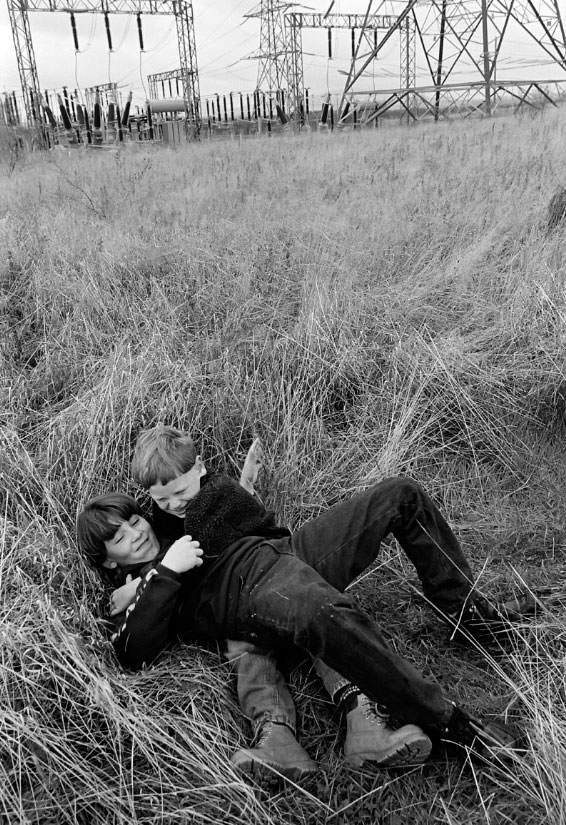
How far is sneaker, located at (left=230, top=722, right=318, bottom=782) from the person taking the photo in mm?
1367

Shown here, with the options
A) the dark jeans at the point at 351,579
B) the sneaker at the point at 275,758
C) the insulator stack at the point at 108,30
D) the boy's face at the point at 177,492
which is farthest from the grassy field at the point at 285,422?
the insulator stack at the point at 108,30

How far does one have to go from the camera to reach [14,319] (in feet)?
A: 11.2

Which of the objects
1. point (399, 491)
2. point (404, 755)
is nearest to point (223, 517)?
point (399, 491)

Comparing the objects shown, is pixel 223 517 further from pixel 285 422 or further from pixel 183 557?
pixel 285 422

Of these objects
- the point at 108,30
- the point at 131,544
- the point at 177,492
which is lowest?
the point at 131,544

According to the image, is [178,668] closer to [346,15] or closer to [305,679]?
[305,679]

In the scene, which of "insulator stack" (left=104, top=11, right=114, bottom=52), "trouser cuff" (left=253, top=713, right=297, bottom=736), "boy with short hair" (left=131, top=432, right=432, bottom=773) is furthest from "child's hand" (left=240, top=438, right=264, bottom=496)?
"insulator stack" (left=104, top=11, right=114, bottom=52)

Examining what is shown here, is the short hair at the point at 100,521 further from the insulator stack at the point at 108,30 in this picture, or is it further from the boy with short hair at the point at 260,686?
the insulator stack at the point at 108,30

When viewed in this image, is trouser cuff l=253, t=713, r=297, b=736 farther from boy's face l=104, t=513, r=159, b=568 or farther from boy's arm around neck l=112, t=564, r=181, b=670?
boy's face l=104, t=513, r=159, b=568

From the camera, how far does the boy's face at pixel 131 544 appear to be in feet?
5.91

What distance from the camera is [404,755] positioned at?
1373 millimetres

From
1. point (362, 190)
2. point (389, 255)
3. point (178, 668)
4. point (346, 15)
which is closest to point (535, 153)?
point (362, 190)

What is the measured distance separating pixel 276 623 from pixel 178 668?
0.34 m

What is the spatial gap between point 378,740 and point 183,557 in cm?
66
